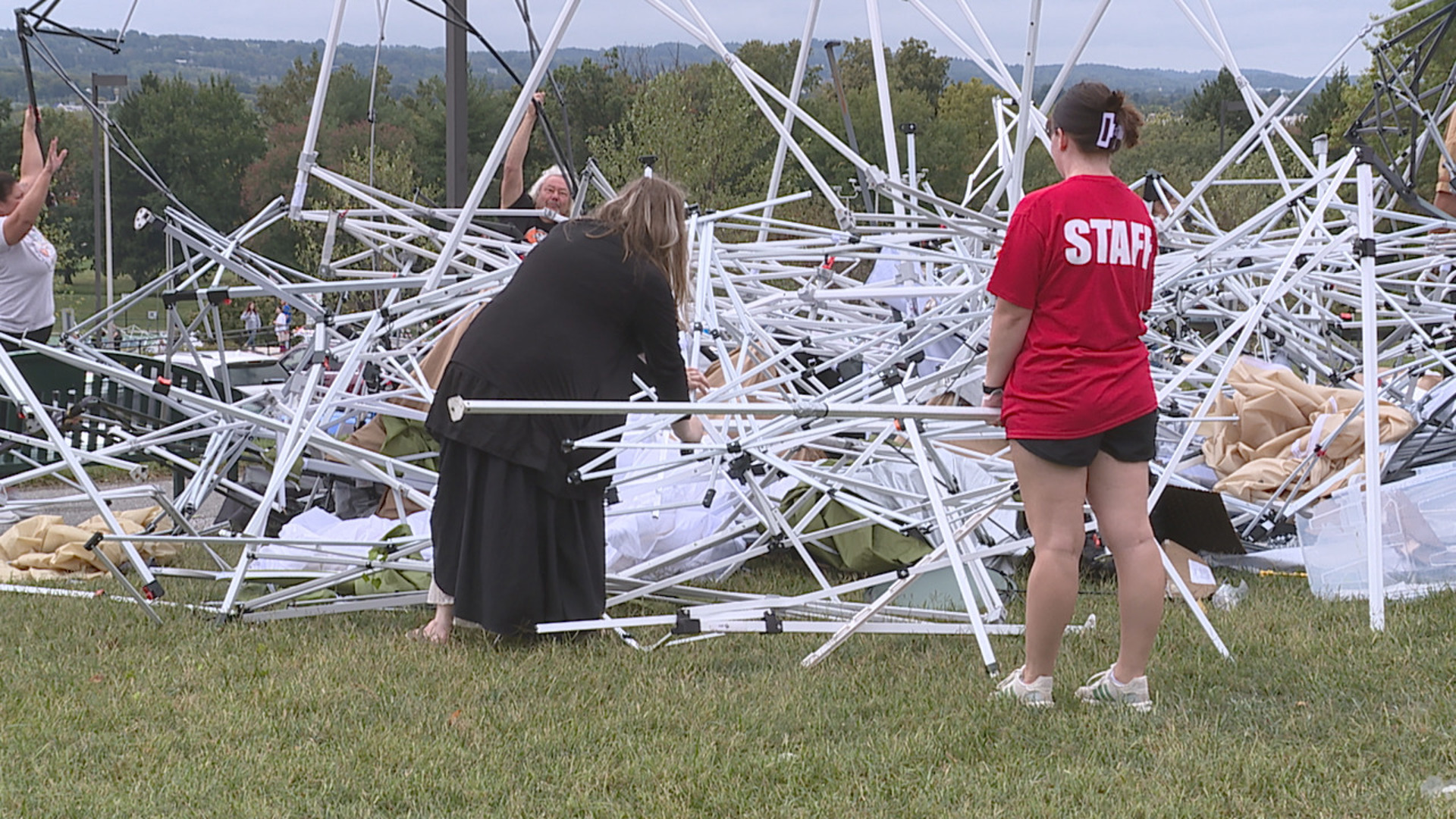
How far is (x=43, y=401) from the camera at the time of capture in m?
6.41

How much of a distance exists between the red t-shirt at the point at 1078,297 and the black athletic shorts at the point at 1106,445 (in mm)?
23

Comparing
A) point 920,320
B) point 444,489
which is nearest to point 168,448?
point 444,489

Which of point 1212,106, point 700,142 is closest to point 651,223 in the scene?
point 700,142

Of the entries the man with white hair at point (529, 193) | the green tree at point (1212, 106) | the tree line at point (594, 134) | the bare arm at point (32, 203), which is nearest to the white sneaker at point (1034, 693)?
the man with white hair at point (529, 193)

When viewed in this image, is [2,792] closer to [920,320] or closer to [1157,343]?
[920,320]

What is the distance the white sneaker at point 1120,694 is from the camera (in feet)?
11.3

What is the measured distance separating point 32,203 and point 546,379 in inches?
136

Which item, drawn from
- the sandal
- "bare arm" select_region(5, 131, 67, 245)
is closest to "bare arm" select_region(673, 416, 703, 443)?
the sandal

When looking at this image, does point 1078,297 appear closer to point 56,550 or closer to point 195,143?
point 56,550

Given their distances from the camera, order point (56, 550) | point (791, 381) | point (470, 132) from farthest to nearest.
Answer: point (470, 132) < point (56, 550) < point (791, 381)

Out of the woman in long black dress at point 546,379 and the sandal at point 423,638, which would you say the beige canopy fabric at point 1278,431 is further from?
the sandal at point 423,638

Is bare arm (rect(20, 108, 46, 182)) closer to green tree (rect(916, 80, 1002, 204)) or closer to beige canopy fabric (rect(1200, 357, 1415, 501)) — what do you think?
beige canopy fabric (rect(1200, 357, 1415, 501))

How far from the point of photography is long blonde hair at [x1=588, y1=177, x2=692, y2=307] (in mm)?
4223

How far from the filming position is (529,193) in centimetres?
742
